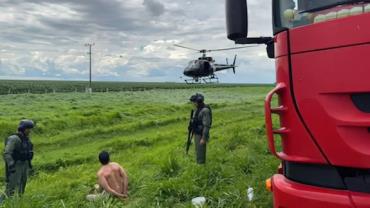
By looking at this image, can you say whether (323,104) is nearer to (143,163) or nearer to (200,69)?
(143,163)

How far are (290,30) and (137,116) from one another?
21081 mm

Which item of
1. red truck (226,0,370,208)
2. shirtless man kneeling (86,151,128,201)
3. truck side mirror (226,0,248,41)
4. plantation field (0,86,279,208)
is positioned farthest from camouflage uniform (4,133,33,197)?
red truck (226,0,370,208)

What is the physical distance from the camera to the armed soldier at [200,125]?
9.60 m

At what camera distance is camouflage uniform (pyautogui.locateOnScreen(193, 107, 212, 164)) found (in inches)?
378

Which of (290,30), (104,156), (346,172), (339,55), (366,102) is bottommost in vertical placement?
(104,156)

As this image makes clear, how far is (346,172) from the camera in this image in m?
2.76

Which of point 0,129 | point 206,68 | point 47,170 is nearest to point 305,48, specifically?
point 47,170

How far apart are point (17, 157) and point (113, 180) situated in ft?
5.67

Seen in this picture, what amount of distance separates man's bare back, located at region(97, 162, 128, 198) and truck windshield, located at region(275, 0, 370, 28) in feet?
16.7

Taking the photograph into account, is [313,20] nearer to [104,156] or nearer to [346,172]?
[346,172]

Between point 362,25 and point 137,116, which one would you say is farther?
point 137,116

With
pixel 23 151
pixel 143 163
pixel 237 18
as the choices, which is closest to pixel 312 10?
pixel 237 18

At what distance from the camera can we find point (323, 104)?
2.77m

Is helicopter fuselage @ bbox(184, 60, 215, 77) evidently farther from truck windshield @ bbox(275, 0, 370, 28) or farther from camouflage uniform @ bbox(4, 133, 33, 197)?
truck windshield @ bbox(275, 0, 370, 28)
